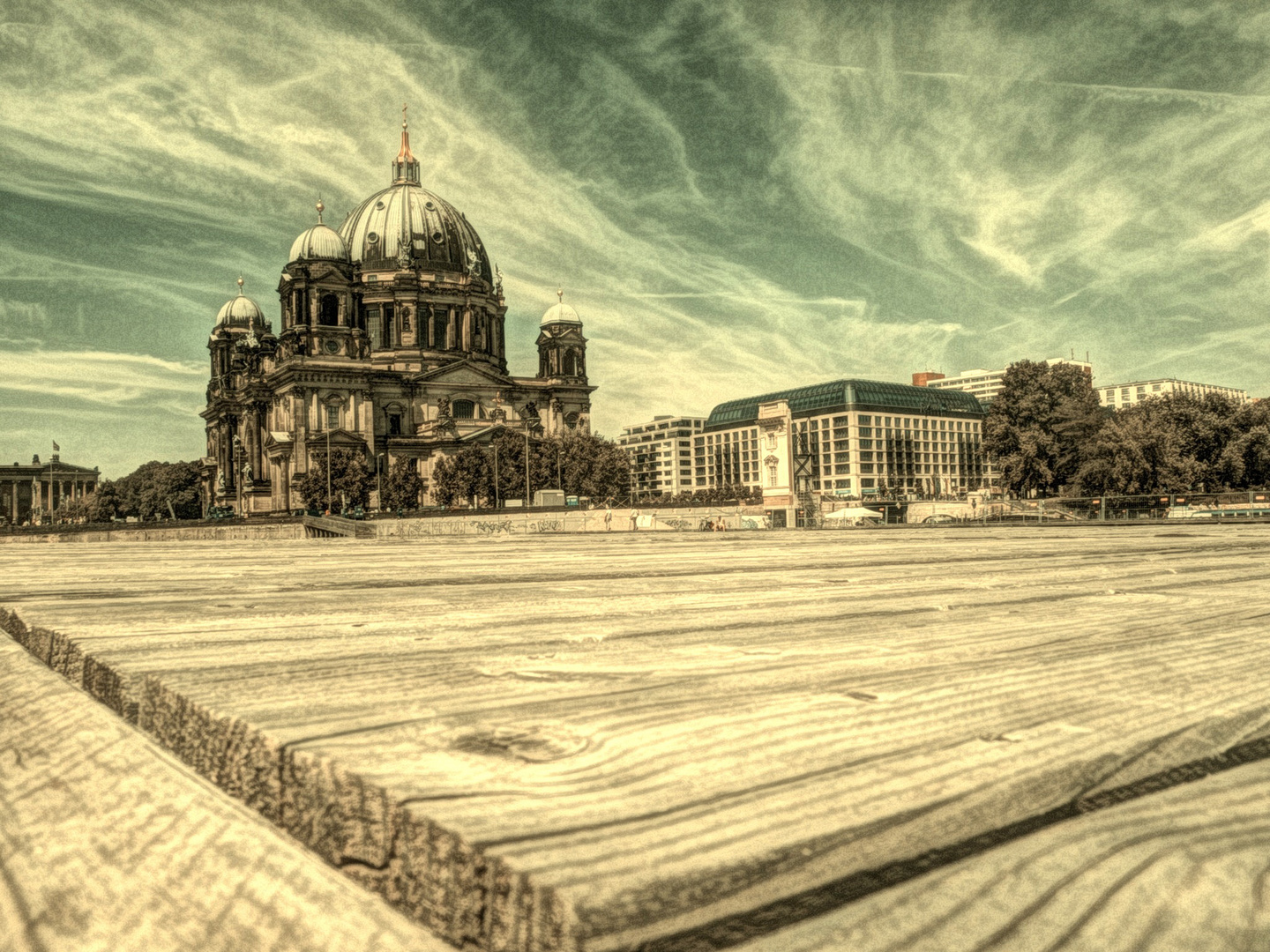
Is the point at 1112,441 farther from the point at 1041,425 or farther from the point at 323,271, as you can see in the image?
the point at 323,271

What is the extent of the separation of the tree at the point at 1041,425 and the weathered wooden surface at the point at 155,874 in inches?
1730

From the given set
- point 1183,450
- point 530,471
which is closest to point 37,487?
point 530,471

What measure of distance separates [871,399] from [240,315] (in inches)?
2660

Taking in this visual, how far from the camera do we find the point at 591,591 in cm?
196

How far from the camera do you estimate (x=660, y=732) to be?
23.3 inches

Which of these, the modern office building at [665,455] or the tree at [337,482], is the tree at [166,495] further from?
the modern office building at [665,455]

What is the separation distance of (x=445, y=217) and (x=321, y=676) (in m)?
73.1

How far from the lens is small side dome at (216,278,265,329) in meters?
79.4

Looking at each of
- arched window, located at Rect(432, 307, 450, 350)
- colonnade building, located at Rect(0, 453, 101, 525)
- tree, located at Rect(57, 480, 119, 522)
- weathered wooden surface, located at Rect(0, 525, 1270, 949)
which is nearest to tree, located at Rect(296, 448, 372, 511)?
arched window, located at Rect(432, 307, 450, 350)

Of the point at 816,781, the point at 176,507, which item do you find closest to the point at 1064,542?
the point at 816,781

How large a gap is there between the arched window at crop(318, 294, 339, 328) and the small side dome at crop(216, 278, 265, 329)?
67.2ft

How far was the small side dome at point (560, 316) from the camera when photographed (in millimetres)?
70312

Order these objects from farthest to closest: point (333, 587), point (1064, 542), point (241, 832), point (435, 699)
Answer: point (1064, 542) < point (333, 587) < point (435, 699) < point (241, 832)

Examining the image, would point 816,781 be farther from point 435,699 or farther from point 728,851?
point 435,699
